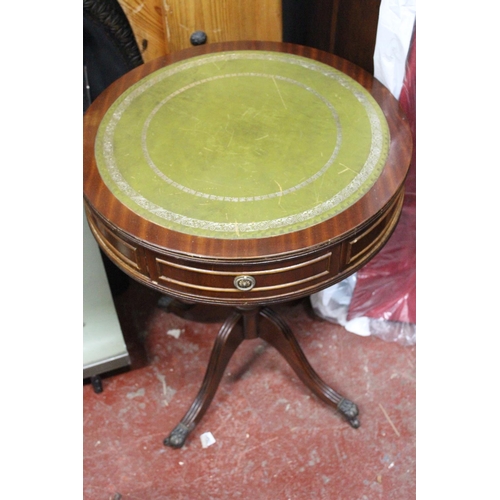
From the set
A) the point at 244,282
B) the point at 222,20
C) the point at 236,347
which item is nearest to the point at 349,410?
the point at 236,347

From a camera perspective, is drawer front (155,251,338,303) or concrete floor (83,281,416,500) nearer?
drawer front (155,251,338,303)

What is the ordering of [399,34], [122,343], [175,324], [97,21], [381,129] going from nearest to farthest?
[381,129]
[399,34]
[97,21]
[122,343]
[175,324]

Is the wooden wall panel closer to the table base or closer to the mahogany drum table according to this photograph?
the mahogany drum table

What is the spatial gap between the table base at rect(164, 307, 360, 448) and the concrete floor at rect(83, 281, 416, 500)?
47mm

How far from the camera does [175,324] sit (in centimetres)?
165

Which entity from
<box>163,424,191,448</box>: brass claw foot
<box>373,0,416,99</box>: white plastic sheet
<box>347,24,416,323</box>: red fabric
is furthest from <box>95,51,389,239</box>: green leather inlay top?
<box>163,424,191,448</box>: brass claw foot

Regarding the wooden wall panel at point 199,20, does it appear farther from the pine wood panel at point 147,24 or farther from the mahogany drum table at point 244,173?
the mahogany drum table at point 244,173

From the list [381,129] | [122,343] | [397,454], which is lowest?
[397,454]

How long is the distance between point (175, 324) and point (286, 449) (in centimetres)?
44

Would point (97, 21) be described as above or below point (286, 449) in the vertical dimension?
above

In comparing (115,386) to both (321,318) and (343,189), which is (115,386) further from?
(343,189)

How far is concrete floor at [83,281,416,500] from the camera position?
4.46 feet

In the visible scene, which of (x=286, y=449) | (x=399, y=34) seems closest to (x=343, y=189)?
(x=399, y=34)

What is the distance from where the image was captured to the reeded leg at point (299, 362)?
1.37 meters
